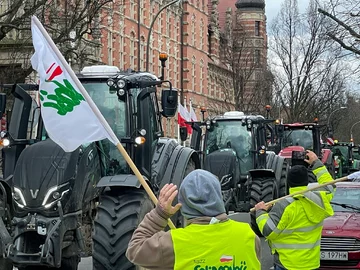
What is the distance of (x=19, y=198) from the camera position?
8.77 m

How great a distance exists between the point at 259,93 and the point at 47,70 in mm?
44181

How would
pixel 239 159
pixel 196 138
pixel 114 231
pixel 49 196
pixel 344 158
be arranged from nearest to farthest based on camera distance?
1. pixel 114 231
2. pixel 49 196
3. pixel 239 159
4. pixel 196 138
5. pixel 344 158

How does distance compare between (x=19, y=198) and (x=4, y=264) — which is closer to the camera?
(x=19, y=198)

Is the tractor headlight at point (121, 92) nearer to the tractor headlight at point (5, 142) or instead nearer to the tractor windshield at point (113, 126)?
the tractor windshield at point (113, 126)

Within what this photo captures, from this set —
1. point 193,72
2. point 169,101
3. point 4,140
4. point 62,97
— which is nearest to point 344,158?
point 193,72

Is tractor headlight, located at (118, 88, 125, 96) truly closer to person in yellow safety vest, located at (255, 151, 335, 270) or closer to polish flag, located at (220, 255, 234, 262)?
person in yellow safety vest, located at (255, 151, 335, 270)

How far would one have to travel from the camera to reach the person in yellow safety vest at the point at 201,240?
419cm

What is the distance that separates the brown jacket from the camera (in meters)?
4.24

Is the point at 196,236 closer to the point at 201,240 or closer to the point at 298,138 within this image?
the point at 201,240

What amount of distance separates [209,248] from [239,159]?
13511 mm

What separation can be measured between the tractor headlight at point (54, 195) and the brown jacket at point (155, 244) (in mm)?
4428

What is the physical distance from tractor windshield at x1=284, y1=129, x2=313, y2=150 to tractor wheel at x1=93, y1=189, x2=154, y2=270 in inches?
822

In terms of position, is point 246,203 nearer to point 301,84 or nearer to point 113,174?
point 113,174

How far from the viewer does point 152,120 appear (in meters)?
10.3
